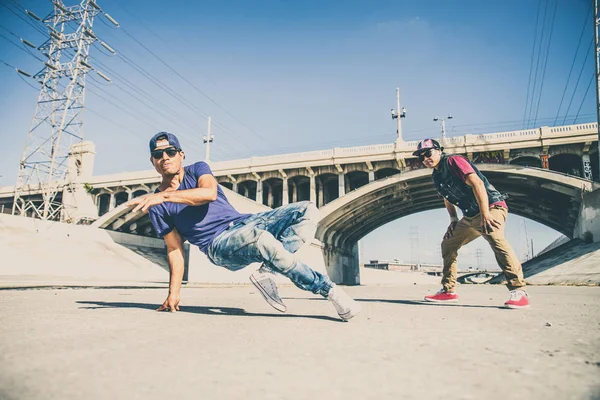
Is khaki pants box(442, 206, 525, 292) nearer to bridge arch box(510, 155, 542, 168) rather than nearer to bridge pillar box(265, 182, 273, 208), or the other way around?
bridge arch box(510, 155, 542, 168)

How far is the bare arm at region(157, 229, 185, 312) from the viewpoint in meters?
3.17

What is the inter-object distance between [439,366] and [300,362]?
0.49m

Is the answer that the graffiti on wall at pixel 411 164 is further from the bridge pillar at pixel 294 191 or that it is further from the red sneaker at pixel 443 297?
the red sneaker at pixel 443 297

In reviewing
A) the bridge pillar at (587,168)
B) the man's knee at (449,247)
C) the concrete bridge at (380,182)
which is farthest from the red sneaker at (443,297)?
the bridge pillar at (587,168)

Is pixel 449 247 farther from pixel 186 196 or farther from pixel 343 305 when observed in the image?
pixel 186 196

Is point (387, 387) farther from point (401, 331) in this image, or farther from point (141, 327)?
point (141, 327)

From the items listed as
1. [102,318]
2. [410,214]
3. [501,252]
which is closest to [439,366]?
[102,318]

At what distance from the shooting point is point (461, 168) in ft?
13.2

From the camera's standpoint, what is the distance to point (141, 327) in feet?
7.05

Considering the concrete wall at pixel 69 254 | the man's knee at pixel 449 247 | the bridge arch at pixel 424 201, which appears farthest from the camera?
the bridge arch at pixel 424 201

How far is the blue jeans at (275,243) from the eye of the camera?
2.57 metres

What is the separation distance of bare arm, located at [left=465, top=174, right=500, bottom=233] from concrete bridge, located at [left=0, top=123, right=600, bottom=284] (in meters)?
14.4

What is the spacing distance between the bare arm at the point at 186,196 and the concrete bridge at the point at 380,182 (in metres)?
14.7

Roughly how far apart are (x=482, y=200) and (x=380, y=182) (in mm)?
21566
